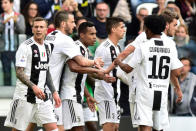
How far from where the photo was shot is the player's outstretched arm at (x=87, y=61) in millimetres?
11501

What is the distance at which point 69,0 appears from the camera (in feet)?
53.8

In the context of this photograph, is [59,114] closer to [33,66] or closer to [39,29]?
[33,66]

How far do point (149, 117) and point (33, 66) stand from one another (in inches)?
79.9

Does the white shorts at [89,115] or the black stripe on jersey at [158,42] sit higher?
the black stripe on jersey at [158,42]

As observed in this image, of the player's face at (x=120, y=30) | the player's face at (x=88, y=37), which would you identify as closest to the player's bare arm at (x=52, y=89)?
the player's face at (x=88, y=37)

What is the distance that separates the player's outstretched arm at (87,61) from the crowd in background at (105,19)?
275 centimetres

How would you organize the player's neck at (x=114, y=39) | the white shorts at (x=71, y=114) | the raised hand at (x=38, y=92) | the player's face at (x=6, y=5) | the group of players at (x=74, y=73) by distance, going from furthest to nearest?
1. the player's face at (x=6, y=5)
2. the player's neck at (x=114, y=39)
3. the white shorts at (x=71, y=114)
4. the group of players at (x=74, y=73)
5. the raised hand at (x=38, y=92)

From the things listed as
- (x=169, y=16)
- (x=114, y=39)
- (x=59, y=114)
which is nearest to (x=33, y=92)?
(x=59, y=114)

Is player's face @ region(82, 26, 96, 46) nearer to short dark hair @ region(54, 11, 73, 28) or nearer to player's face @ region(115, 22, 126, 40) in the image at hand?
short dark hair @ region(54, 11, 73, 28)

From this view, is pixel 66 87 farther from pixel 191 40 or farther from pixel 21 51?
pixel 191 40

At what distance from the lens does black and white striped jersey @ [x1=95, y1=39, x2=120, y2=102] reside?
12.7 m

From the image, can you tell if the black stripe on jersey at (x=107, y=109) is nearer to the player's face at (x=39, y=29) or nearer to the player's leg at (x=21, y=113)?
the player's leg at (x=21, y=113)

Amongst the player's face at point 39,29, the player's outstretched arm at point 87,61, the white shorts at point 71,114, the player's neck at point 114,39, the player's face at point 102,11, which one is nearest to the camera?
the player's outstretched arm at point 87,61

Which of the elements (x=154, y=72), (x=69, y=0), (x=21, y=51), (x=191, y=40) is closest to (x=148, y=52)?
(x=154, y=72)
